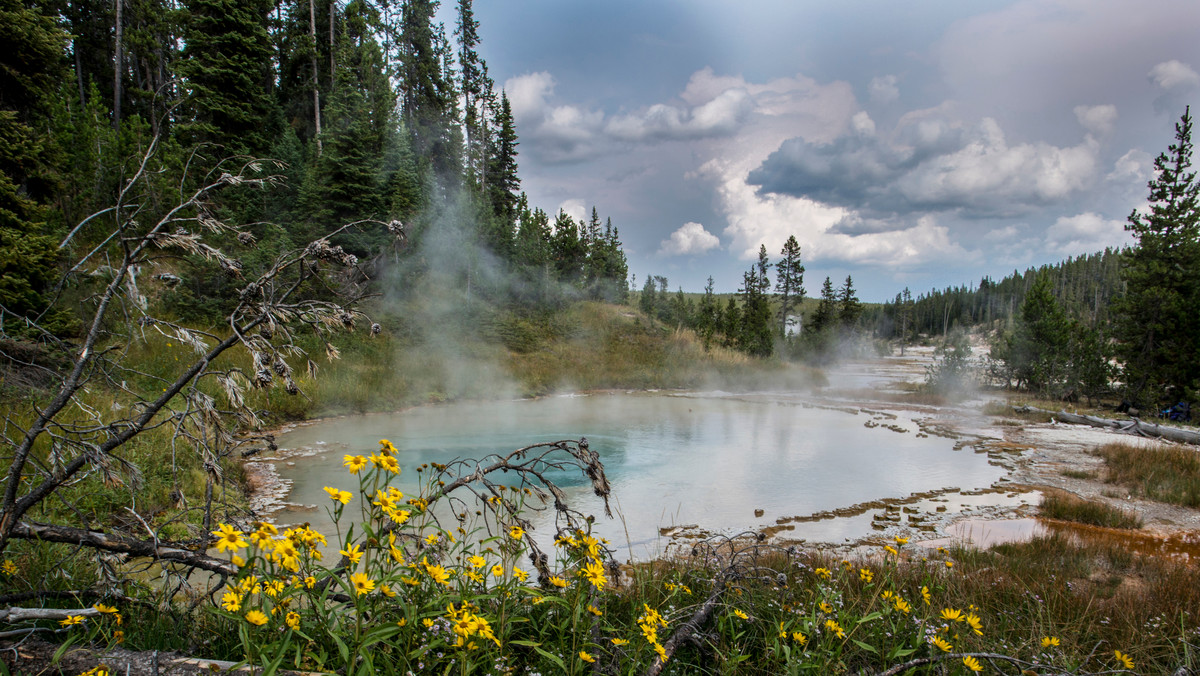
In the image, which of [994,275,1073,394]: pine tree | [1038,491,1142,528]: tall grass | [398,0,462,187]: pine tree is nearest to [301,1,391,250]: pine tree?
[398,0,462,187]: pine tree

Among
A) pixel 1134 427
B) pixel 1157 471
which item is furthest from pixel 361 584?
pixel 1134 427

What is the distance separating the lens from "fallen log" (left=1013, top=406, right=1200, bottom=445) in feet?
49.4

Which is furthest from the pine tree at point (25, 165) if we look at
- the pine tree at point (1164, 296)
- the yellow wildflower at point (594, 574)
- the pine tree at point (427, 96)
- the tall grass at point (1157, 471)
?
the pine tree at point (1164, 296)

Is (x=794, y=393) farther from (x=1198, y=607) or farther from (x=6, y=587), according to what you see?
(x=6, y=587)

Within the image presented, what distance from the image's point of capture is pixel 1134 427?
16.5m

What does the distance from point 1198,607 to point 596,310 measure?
28.8 m

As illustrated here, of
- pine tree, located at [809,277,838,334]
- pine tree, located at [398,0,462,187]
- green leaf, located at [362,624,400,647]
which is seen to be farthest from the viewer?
pine tree, located at [809,277,838,334]

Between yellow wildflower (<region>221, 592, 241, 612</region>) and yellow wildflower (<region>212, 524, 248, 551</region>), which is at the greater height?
yellow wildflower (<region>212, 524, 248, 551</region>)

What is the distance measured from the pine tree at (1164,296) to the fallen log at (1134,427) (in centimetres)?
544

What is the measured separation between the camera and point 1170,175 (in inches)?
893

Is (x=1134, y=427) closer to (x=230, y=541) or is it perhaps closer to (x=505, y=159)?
(x=230, y=541)

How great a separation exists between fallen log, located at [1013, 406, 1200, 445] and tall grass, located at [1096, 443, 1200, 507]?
4263mm

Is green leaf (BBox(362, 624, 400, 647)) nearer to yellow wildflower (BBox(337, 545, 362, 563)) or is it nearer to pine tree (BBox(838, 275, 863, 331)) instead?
yellow wildflower (BBox(337, 545, 362, 563))

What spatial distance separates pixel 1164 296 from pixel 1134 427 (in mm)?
9310
